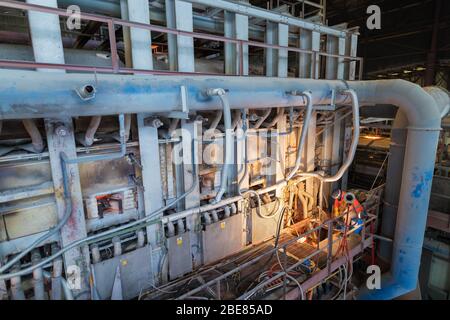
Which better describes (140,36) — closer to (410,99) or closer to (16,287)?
(16,287)

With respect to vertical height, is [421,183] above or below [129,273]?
above

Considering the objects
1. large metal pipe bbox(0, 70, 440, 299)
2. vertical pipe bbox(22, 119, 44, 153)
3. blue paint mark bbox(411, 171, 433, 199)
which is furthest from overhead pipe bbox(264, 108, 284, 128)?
vertical pipe bbox(22, 119, 44, 153)

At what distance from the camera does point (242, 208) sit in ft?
17.0

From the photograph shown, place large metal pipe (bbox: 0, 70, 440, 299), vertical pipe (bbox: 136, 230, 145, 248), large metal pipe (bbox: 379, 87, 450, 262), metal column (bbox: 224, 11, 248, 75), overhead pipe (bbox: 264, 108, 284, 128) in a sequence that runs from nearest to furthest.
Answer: large metal pipe (bbox: 0, 70, 440, 299) < vertical pipe (bbox: 136, 230, 145, 248) < metal column (bbox: 224, 11, 248, 75) < large metal pipe (bbox: 379, 87, 450, 262) < overhead pipe (bbox: 264, 108, 284, 128)

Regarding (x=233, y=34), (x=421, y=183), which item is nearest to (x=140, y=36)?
(x=233, y=34)

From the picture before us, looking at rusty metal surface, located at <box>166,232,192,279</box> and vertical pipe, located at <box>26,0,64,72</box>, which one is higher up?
vertical pipe, located at <box>26,0,64,72</box>

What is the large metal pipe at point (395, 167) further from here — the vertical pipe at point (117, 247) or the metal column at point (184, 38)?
the vertical pipe at point (117, 247)

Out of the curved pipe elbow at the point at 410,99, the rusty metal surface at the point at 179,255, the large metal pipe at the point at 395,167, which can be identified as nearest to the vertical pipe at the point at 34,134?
the rusty metal surface at the point at 179,255

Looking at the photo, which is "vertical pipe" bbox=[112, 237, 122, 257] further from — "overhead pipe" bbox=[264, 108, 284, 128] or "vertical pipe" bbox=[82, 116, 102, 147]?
"overhead pipe" bbox=[264, 108, 284, 128]

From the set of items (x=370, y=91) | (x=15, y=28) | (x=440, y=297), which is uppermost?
(x=15, y=28)

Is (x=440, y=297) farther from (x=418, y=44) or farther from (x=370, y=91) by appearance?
(x=418, y=44)

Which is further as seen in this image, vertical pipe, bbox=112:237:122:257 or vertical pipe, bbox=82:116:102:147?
vertical pipe, bbox=112:237:122:257

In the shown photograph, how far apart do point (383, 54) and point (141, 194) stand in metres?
12.8

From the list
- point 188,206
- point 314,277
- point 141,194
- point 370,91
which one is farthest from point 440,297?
point 141,194
